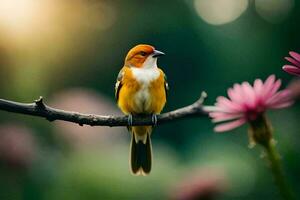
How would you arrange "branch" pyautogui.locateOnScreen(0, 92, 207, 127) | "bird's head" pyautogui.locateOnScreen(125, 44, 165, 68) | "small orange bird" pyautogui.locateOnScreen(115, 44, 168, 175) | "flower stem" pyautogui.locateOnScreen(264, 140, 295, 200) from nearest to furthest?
1. "flower stem" pyautogui.locateOnScreen(264, 140, 295, 200)
2. "branch" pyautogui.locateOnScreen(0, 92, 207, 127)
3. "bird's head" pyautogui.locateOnScreen(125, 44, 165, 68)
4. "small orange bird" pyautogui.locateOnScreen(115, 44, 168, 175)

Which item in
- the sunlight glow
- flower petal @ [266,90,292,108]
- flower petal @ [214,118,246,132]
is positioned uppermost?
the sunlight glow

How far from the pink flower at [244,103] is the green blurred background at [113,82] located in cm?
100

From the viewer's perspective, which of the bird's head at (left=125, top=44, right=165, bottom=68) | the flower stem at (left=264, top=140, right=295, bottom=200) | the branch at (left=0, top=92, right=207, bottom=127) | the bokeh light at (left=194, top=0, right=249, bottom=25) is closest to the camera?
the flower stem at (left=264, top=140, right=295, bottom=200)

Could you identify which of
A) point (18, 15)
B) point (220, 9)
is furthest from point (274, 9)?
point (18, 15)

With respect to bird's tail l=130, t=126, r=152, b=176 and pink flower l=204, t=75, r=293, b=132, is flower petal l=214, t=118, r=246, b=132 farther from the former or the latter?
bird's tail l=130, t=126, r=152, b=176

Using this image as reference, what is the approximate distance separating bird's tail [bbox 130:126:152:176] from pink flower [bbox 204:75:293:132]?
3.23ft

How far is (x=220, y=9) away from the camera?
454 inches

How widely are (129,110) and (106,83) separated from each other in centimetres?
1252

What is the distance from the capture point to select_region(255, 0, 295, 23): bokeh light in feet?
49.4

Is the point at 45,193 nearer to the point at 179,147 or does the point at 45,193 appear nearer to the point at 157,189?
the point at 157,189

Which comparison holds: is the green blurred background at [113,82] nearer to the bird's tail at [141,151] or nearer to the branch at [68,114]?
the bird's tail at [141,151]

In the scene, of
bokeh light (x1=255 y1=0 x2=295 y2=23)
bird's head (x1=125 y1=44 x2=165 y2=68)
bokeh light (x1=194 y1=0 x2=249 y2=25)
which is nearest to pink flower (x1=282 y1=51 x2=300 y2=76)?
bird's head (x1=125 y1=44 x2=165 y2=68)

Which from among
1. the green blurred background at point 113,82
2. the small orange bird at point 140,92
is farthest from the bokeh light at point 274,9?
the small orange bird at point 140,92

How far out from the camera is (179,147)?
48.0ft
